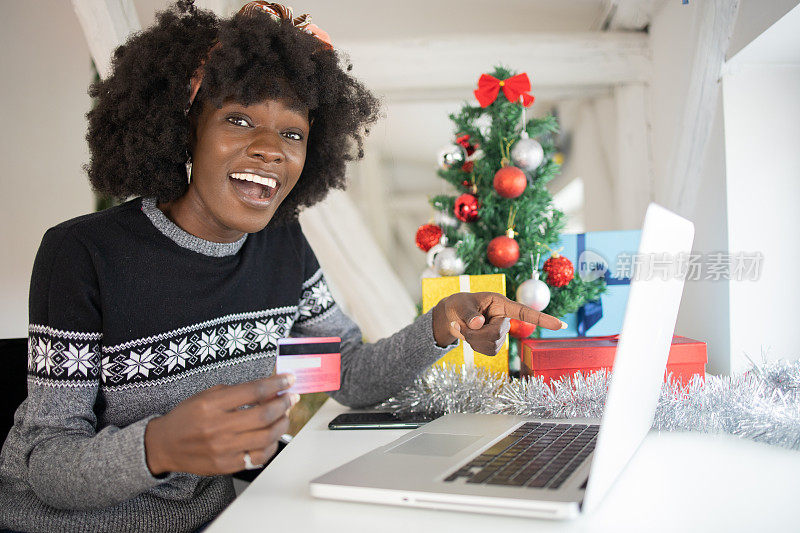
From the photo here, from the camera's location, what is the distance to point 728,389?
0.89 metres

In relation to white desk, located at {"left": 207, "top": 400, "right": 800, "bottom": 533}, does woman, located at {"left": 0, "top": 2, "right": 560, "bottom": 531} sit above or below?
above

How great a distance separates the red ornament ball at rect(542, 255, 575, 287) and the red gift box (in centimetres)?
26

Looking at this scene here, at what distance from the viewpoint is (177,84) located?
3.34 feet

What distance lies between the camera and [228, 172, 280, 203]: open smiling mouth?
981 mm

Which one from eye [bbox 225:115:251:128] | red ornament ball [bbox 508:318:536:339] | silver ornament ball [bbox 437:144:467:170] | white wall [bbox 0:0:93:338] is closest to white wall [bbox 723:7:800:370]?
red ornament ball [bbox 508:318:536:339]

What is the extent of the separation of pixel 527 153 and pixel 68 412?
1022 millimetres

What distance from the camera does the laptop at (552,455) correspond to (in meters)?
0.52

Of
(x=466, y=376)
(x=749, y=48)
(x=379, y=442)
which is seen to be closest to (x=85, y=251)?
(x=379, y=442)

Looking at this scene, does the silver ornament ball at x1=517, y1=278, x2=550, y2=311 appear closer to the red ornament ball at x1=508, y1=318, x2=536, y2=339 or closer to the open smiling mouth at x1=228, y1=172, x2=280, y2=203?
the red ornament ball at x1=508, y1=318, x2=536, y2=339

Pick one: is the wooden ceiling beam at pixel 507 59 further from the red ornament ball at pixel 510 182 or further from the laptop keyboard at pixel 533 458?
the laptop keyboard at pixel 533 458

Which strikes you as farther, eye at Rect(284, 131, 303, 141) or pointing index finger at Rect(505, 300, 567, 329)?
eye at Rect(284, 131, 303, 141)

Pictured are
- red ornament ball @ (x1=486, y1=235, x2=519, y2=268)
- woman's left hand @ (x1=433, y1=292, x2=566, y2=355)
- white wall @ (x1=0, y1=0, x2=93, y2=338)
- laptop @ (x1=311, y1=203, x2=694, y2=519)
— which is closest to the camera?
laptop @ (x1=311, y1=203, x2=694, y2=519)

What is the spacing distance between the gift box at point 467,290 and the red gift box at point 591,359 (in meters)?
0.11

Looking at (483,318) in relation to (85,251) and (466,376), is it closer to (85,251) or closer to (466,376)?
(466,376)
